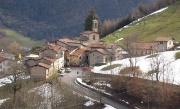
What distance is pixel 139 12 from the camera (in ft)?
441

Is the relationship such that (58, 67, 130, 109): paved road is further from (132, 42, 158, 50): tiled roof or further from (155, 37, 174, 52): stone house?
(155, 37, 174, 52): stone house

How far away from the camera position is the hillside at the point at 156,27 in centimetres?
9456

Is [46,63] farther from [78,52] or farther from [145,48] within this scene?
[145,48]

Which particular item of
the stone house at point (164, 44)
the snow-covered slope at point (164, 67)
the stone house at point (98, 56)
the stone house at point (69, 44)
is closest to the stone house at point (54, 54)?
the stone house at point (98, 56)

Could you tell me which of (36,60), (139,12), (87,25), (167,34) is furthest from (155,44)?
(139,12)

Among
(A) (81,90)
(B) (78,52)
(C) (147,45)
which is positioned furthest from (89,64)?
(A) (81,90)

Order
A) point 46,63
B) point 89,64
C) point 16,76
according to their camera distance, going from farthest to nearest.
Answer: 1. point 89,64
2. point 46,63
3. point 16,76

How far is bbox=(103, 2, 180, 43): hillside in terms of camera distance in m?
94.6

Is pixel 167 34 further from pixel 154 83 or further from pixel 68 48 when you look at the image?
pixel 154 83

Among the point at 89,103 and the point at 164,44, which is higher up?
the point at 164,44

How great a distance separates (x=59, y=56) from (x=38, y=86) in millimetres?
13727

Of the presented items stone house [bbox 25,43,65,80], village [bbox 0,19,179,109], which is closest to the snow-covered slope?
village [bbox 0,19,179,109]

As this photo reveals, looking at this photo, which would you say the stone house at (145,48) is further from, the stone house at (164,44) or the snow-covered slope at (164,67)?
the snow-covered slope at (164,67)

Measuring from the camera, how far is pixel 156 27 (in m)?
103
